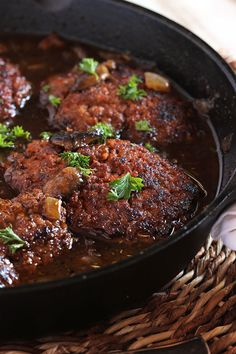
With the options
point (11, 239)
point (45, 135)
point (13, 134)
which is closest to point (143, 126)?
point (45, 135)

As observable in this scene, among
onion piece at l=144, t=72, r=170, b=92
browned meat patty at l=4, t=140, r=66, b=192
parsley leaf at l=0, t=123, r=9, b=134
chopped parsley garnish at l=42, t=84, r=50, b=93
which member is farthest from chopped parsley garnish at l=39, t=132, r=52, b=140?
onion piece at l=144, t=72, r=170, b=92

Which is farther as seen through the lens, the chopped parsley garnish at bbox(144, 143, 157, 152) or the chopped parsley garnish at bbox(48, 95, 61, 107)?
the chopped parsley garnish at bbox(48, 95, 61, 107)

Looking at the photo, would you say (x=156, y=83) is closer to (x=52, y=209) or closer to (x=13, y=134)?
(x=13, y=134)

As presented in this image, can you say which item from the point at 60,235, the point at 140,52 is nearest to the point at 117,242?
the point at 60,235

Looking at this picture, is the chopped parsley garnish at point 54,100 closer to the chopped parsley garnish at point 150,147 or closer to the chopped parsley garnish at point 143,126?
the chopped parsley garnish at point 143,126

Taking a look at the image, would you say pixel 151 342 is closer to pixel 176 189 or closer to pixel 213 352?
pixel 213 352

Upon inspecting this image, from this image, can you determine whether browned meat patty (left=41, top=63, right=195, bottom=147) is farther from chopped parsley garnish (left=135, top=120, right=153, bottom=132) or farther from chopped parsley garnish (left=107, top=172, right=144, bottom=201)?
chopped parsley garnish (left=107, top=172, right=144, bottom=201)
